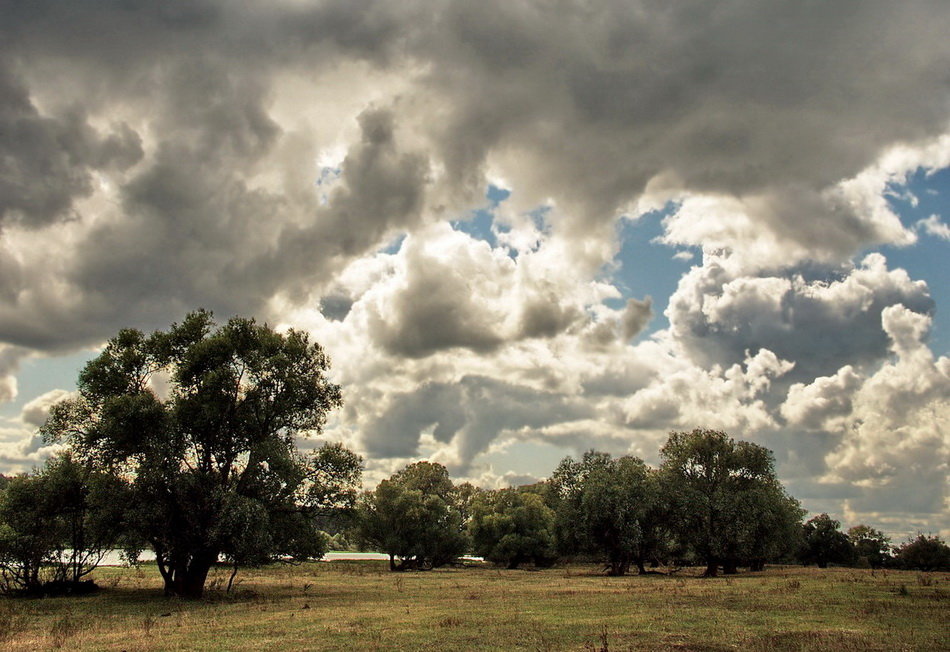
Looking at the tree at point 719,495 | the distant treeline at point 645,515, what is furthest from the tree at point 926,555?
the tree at point 719,495

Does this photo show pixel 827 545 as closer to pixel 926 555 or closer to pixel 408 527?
pixel 926 555

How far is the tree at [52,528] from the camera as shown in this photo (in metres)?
40.9

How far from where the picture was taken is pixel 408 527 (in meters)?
97.2

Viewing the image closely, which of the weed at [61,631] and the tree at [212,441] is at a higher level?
the tree at [212,441]

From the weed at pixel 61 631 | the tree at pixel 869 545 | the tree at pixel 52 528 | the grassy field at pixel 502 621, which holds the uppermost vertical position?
the tree at pixel 52 528

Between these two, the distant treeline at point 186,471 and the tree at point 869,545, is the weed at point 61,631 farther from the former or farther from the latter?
the tree at point 869,545

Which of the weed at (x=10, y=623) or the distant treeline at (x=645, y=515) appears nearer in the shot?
the weed at (x=10, y=623)

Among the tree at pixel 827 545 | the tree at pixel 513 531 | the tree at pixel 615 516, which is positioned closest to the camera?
the tree at pixel 615 516

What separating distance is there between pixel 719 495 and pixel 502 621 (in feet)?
184

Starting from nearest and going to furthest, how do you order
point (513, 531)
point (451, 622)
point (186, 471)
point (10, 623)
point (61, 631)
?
1. point (61, 631)
2. point (451, 622)
3. point (10, 623)
4. point (186, 471)
5. point (513, 531)

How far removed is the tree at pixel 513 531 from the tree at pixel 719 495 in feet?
99.1

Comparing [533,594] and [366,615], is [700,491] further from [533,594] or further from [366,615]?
[366,615]

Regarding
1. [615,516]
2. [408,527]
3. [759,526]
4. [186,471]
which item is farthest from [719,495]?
[186,471]

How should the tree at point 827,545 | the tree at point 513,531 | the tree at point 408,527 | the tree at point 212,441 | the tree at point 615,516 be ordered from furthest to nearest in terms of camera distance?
the tree at point 827,545 < the tree at point 513,531 < the tree at point 408,527 < the tree at point 615,516 < the tree at point 212,441
